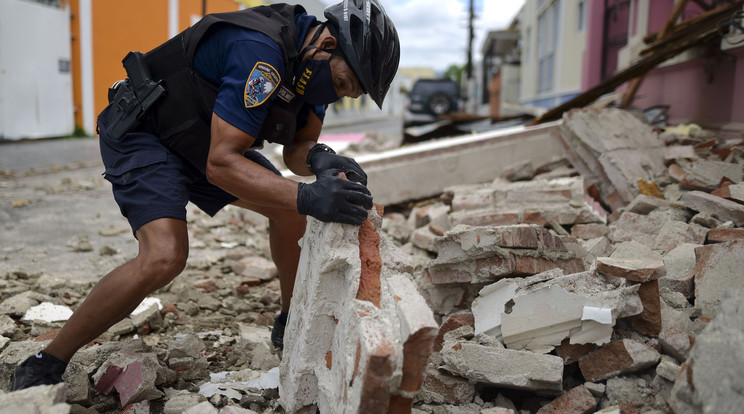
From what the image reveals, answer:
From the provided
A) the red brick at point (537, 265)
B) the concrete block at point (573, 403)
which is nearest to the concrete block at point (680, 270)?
the red brick at point (537, 265)

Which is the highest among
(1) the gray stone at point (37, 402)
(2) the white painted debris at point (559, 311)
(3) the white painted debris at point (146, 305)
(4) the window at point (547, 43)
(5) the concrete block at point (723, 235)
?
(4) the window at point (547, 43)

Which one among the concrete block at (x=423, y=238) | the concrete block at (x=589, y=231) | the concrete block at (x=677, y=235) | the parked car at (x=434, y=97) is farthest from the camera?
the parked car at (x=434, y=97)

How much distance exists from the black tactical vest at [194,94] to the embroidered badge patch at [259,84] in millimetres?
139

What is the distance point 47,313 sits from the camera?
10.1ft

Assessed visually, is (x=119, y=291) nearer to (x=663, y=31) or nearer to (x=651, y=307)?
(x=651, y=307)

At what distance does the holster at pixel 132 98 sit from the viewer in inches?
95.5

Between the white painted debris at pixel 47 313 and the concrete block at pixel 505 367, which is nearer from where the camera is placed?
the concrete block at pixel 505 367

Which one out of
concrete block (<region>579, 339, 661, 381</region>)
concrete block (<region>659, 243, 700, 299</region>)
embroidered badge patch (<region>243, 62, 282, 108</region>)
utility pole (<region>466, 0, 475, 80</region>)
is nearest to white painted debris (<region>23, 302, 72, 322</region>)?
embroidered badge patch (<region>243, 62, 282, 108</region>)

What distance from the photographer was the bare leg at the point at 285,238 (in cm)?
283

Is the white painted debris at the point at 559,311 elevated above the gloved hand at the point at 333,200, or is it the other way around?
the gloved hand at the point at 333,200

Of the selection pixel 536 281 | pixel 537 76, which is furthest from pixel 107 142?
pixel 537 76

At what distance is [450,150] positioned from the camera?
17.4ft

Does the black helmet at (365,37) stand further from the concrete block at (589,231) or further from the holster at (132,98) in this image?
the concrete block at (589,231)

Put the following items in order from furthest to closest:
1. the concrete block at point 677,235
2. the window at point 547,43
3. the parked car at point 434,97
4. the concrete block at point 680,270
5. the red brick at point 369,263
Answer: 1. the parked car at point 434,97
2. the window at point 547,43
3. the concrete block at point 677,235
4. the concrete block at point 680,270
5. the red brick at point 369,263
